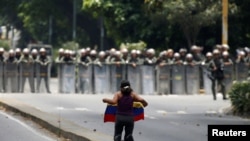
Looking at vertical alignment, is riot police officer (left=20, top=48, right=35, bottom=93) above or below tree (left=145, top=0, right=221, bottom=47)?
below

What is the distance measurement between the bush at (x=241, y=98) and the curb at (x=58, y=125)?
5.74 meters

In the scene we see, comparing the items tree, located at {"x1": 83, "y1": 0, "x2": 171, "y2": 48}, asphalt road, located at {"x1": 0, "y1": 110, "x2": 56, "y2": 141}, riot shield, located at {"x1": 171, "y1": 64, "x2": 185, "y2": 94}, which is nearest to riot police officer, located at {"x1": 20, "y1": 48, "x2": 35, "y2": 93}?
riot shield, located at {"x1": 171, "y1": 64, "x2": 185, "y2": 94}

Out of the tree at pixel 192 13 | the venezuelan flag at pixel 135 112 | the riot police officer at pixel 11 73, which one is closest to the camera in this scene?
the venezuelan flag at pixel 135 112

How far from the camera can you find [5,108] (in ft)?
90.8

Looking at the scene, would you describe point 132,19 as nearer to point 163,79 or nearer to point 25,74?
point 163,79

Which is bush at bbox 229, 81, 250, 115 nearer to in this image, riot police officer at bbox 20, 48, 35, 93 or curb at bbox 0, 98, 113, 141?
curb at bbox 0, 98, 113, 141

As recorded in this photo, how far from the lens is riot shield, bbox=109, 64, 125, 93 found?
37406 millimetres

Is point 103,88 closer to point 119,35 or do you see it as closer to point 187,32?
point 187,32

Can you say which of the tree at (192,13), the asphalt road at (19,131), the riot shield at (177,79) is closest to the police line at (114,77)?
the riot shield at (177,79)

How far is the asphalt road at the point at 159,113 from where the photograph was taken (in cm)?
2106

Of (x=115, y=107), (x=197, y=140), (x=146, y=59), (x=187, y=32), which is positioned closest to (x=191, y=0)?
(x=187, y=32)

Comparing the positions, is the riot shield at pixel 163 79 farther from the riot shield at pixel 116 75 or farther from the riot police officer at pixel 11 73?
the riot police officer at pixel 11 73

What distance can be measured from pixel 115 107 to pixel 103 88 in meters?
21.0

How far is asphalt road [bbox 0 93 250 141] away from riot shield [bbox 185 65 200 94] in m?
1.57
